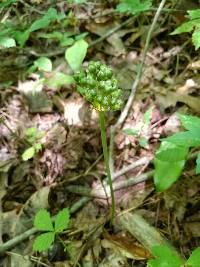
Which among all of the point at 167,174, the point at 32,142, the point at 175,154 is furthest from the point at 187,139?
the point at 32,142

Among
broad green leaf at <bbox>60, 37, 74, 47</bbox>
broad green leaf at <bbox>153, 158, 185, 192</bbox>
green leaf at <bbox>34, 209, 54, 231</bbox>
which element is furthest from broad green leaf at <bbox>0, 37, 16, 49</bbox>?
broad green leaf at <bbox>153, 158, 185, 192</bbox>

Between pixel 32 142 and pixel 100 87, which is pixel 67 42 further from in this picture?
pixel 100 87

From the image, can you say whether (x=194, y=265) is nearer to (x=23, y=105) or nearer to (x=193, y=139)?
(x=193, y=139)

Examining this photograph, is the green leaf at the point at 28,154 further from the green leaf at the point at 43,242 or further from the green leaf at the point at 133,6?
the green leaf at the point at 133,6

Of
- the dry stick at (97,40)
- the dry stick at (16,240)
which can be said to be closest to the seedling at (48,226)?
the dry stick at (16,240)

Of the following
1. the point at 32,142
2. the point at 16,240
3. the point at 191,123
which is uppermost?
the point at 191,123

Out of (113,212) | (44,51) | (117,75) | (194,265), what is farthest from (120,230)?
(44,51)

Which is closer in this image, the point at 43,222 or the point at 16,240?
the point at 43,222
